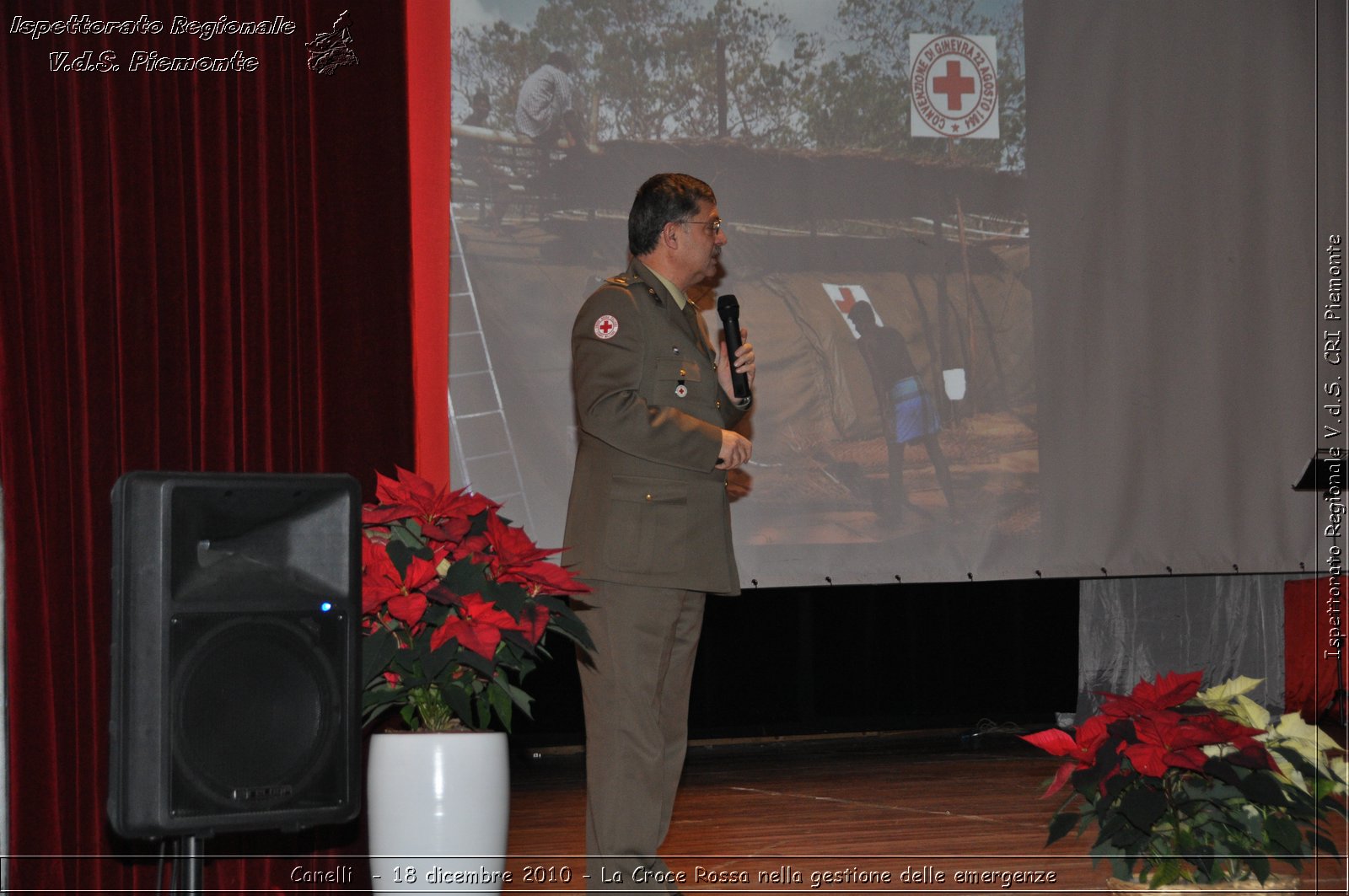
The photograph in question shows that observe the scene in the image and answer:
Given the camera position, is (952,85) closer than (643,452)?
No

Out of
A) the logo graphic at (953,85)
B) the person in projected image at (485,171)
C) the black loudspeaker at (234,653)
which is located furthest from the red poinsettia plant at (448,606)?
the logo graphic at (953,85)

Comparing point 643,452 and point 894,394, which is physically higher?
point 894,394

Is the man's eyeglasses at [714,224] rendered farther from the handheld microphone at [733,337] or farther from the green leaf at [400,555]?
the green leaf at [400,555]

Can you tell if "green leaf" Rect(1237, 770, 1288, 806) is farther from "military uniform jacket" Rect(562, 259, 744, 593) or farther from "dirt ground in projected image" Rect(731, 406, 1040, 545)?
"dirt ground in projected image" Rect(731, 406, 1040, 545)

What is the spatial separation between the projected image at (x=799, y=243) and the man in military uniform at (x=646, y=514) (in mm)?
1387

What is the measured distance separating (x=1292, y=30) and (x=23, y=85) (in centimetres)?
420

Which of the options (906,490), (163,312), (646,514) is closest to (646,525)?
(646,514)

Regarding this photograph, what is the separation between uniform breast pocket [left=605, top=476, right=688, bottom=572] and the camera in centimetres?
247

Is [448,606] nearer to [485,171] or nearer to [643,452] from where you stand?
[643,452]

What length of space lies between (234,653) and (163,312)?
131cm

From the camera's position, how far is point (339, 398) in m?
2.87

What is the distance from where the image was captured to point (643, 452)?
2.48 meters

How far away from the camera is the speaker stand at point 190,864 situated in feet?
4.98

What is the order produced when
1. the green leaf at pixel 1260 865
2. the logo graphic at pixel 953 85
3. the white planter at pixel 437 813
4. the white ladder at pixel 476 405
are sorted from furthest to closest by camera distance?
the logo graphic at pixel 953 85, the white ladder at pixel 476 405, the white planter at pixel 437 813, the green leaf at pixel 1260 865
